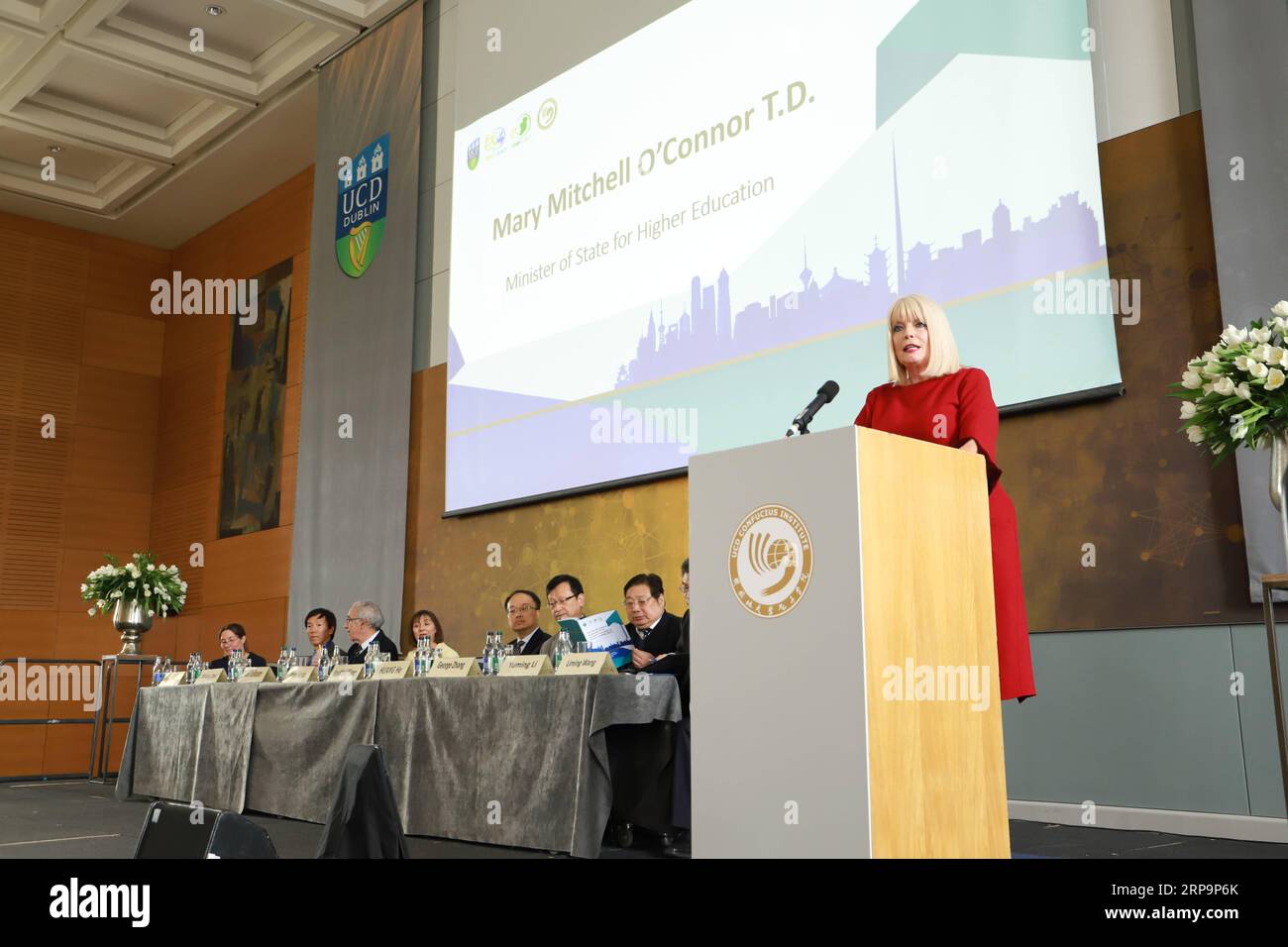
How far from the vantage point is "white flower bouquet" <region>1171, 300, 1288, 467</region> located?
2.51 meters

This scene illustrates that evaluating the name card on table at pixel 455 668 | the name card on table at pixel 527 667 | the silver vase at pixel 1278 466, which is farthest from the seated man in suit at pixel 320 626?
the silver vase at pixel 1278 466

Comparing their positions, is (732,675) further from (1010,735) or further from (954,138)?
(954,138)

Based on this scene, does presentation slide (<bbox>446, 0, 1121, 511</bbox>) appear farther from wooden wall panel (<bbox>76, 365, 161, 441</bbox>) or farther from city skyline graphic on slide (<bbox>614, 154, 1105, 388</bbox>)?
wooden wall panel (<bbox>76, 365, 161, 441</bbox>)

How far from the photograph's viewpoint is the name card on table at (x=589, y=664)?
3246mm

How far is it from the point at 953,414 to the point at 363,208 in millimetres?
6057

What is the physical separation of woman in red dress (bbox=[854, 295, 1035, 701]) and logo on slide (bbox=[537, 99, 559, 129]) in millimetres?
4055

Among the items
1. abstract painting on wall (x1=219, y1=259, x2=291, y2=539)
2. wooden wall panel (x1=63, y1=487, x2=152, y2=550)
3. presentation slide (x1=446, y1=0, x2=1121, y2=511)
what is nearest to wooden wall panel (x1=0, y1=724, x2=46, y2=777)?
wooden wall panel (x1=63, y1=487, x2=152, y2=550)

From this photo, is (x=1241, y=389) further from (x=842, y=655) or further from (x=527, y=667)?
(x=527, y=667)

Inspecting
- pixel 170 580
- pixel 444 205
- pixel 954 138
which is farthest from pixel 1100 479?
pixel 170 580

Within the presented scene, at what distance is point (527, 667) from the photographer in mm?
3439

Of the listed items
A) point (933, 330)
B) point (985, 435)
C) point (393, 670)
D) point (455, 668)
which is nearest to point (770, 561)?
point (985, 435)

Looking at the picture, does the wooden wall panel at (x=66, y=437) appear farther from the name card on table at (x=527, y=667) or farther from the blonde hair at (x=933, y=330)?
the blonde hair at (x=933, y=330)

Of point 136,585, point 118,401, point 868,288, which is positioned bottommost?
point 136,585

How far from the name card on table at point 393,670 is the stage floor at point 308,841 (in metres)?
0.59
